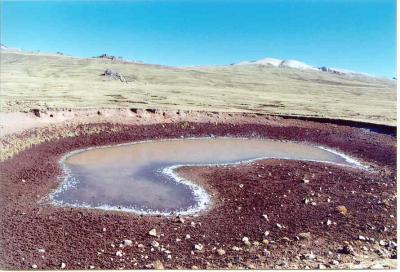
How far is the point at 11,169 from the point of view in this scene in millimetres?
20484

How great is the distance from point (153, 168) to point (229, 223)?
9.83 metres

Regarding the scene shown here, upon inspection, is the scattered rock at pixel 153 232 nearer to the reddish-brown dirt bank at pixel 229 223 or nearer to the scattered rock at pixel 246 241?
the reddish-brown dirt bank at pixel 229 223

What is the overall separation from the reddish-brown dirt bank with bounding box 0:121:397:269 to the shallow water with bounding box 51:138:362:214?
1062mm

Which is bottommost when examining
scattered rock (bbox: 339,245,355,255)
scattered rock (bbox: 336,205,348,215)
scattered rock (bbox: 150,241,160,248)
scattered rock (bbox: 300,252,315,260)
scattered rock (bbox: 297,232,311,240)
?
scattered rock (bbox: 150,241,160,248)

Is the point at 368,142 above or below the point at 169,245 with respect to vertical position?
above

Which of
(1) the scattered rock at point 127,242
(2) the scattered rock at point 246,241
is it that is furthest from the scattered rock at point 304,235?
(1) the scattered rock at point 127,242

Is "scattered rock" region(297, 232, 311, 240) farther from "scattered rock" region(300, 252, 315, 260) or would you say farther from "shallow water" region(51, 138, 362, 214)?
"shallow water" region(51, 138, 362, 214)

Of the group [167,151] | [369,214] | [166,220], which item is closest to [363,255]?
[369,214]

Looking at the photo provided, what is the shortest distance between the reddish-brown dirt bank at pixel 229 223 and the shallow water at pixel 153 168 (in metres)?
1.06

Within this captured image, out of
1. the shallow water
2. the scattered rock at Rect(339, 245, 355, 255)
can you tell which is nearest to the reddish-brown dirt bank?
the scattered rock at Rect(339, 245, 355, 255)

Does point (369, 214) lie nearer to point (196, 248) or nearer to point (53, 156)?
point (196, 248)

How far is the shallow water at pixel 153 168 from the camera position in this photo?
17.4 metres

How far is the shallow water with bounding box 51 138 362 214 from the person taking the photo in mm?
17422

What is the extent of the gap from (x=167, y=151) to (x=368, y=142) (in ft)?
48.4
